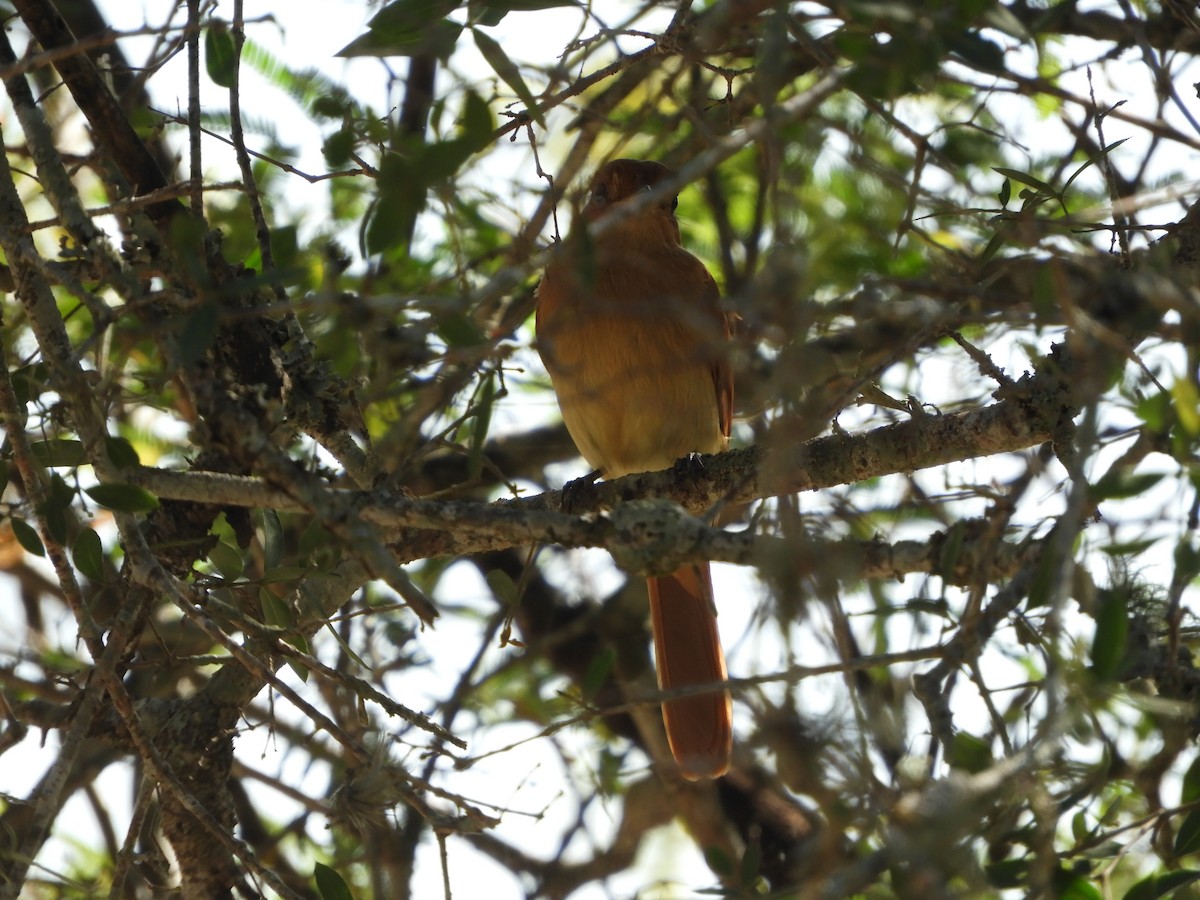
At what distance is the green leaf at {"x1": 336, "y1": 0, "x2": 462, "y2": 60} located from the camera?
2.13 metres

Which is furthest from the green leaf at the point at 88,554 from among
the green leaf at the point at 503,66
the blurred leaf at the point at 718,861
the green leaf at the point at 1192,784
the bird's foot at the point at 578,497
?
the green leaf at the point at 1192,784

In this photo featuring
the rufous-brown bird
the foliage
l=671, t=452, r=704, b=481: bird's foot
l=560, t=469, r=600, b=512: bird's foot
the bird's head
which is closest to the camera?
the foliage

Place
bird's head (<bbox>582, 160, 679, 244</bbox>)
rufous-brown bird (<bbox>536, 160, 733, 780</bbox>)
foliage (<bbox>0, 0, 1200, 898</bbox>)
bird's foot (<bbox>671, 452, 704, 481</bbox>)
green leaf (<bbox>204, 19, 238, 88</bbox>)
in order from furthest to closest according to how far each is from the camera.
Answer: bird's head (<bbox>582, 160, 679, 244</bbox>) < rufous-brown bird (<bbox>536, 160, 733, 780</bbox>) < bird's foot (<bbox>671, 452, 704, 481</bbox>) < green leaf (<bbox>204, 19, 238, 88</bbox>) < foliage (<bbox>0, 0, 1200, 898</bbox>)

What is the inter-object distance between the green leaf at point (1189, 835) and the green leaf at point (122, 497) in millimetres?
1928

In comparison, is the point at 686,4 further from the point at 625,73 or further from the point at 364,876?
the point at 364,876

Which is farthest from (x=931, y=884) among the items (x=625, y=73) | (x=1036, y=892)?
(x=625, y=73)

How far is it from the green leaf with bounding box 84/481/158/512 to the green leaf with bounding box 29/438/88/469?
1.11 feet

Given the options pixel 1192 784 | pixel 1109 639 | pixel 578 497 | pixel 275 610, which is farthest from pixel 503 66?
pixel 578 497

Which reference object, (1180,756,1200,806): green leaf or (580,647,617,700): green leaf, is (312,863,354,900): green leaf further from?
(1180,756,1200,806): green leaf

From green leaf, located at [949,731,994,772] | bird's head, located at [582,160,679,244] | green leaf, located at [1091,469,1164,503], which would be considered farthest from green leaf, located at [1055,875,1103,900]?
bird's head, located at [582,160,679,244]

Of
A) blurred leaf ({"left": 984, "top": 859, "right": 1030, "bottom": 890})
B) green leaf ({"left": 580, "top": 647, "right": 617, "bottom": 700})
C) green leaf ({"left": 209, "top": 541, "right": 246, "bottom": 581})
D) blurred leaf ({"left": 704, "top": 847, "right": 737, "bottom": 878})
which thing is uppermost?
green leaf ({"left": 209, "top": 541, "right": 246, "bottom": 581})

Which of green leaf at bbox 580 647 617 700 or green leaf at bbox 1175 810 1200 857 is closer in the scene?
green leaf at bbox 1175 810 1200 857

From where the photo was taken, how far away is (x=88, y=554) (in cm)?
258

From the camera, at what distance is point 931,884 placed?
133 cm
